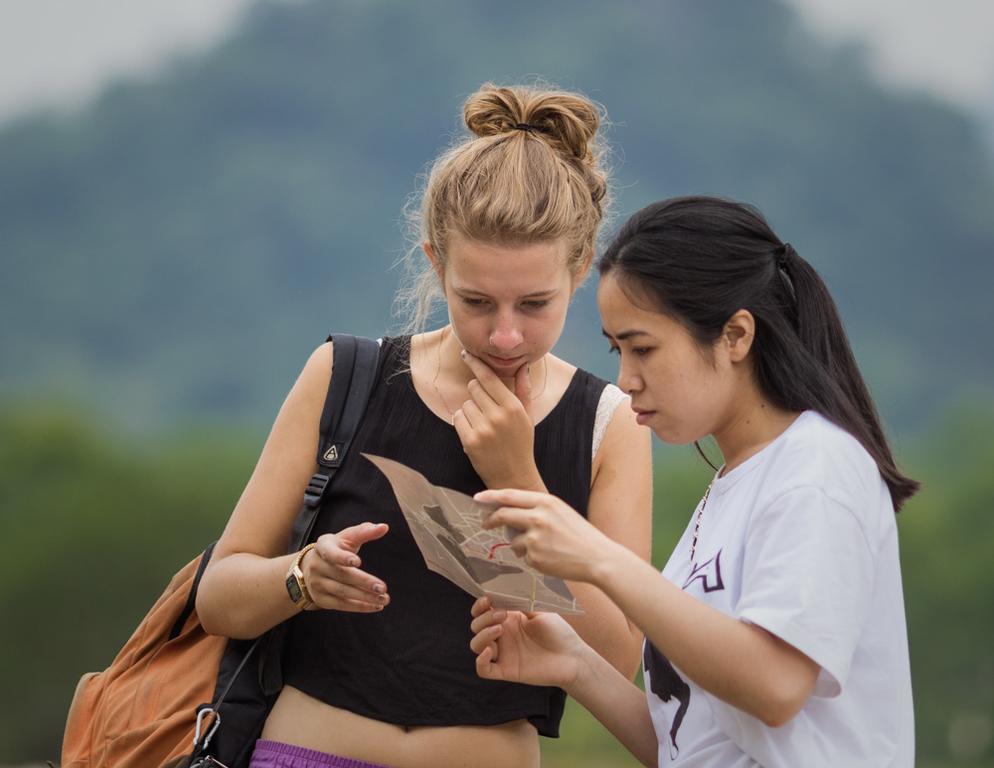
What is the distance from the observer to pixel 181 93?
20.9 ft

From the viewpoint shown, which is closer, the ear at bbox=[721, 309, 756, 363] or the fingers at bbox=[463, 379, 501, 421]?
the ear at bbox=[721, 309, 756, 363]

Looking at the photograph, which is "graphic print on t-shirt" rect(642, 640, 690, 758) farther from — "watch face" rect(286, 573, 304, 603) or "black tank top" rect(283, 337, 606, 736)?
"watch face" rect(286, 573, 304, 603)

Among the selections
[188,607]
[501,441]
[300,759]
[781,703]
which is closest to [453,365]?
[501,441]

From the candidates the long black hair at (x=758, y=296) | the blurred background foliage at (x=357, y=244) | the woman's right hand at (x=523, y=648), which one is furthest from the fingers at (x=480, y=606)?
the blurred background foliage at (x=357, y=244)

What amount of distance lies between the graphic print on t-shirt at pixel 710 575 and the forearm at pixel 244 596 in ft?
2.40

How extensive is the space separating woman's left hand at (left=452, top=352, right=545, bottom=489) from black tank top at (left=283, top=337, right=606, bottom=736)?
0.11m

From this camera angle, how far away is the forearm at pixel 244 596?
90.0 inches

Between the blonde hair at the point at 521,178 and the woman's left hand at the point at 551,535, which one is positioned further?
the blonde hair at the point at 521,178

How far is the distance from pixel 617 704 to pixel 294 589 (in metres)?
0.61

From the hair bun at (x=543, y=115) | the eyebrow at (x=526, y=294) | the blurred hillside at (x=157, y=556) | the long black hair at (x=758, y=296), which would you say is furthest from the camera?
the blurred hillside at (x=157, y=556)

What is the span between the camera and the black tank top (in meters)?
2.37

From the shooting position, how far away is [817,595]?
1.71 m

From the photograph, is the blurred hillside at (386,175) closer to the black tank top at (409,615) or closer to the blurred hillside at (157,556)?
the blurred hillside at (157,556)

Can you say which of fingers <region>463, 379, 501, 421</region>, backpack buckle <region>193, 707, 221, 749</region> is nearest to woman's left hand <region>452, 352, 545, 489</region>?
fingers <region>463, 379, 501, 421</region>
